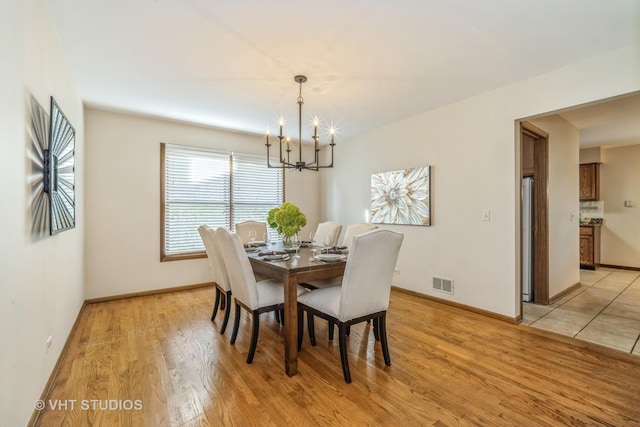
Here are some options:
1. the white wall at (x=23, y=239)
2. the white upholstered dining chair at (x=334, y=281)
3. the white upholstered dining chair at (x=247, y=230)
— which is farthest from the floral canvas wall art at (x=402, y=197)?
the white wall at (x=23, y=239)

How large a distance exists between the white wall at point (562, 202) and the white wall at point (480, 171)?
2.39 feet

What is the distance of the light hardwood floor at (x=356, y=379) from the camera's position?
169 centimetres

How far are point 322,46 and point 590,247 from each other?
6.75m

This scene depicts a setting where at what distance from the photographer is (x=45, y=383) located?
6.18ft

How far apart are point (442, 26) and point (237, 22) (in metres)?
1.47

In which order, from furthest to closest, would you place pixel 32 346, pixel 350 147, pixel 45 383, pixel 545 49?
1. pixel 350 147
2. pixel 545 49
3. pixel 45 383
4. pixel 32 346

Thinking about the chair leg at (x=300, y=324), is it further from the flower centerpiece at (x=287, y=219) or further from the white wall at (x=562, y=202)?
the white wall at (x=562, y=202)

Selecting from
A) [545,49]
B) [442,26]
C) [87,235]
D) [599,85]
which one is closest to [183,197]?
[87,235]

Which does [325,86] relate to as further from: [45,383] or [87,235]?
[87,235]

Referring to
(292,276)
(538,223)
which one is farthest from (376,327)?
(538,223)

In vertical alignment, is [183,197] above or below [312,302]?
above

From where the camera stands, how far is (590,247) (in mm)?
5809
